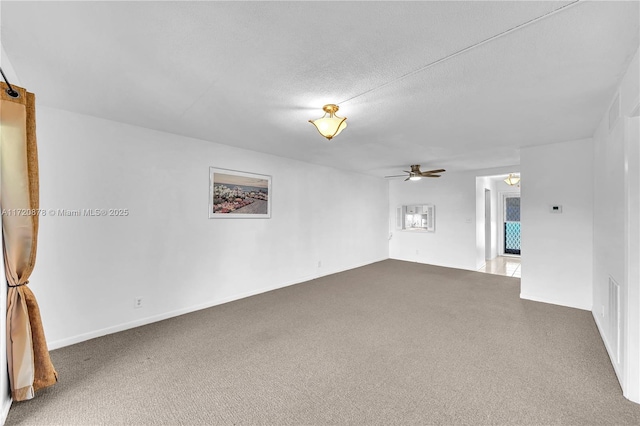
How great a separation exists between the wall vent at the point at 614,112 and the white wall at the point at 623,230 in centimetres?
1

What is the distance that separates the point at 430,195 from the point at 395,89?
551 cm

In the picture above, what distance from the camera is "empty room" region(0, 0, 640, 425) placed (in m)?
1.65

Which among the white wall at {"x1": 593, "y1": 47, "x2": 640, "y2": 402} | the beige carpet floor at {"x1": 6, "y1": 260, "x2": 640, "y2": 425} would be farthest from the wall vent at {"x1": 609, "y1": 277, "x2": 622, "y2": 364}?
the beige carpet floor at {"x1": 6, "y1": 260, "x2": 640, "y2": 425}

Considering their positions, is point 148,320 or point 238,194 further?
point 238,194

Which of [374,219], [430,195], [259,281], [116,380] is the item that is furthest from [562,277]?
[116,380]

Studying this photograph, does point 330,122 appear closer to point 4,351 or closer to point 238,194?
point 238,194

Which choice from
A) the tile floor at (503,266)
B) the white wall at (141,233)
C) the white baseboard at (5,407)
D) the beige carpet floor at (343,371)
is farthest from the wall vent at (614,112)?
the white baseboard at (5,407)

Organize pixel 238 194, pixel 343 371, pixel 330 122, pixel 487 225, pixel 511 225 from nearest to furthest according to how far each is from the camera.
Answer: pixel 343 371 < pixel 330 122 < pixel 238 194 < pixel 487 225 < pixel 511 225

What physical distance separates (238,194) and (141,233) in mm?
1456

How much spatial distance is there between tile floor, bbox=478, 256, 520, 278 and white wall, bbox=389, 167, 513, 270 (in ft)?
0.73

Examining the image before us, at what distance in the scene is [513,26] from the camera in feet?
5.01

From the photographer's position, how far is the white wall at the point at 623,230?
1.94 m

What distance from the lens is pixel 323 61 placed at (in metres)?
1.88

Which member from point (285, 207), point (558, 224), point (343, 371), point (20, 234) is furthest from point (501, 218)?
point (20, 234)
